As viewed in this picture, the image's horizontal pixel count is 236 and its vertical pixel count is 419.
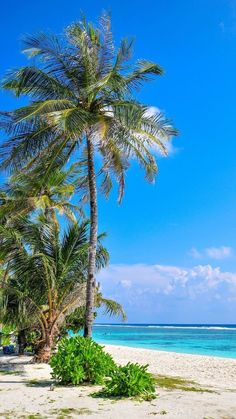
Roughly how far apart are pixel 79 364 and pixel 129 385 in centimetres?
188

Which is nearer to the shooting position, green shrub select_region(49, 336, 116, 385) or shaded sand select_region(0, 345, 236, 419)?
shaded sand select_region(0, 345, 236, 419)

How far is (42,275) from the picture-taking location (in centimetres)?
1529

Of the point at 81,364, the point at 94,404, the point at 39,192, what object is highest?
the point at 39,192

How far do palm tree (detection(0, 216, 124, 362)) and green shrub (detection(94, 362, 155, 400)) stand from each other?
243 inches

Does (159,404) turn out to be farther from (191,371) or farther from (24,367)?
(191,371)

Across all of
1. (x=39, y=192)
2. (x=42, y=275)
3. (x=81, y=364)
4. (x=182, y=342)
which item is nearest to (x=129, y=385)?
(x=81, y=364)

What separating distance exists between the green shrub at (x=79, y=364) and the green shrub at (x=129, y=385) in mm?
1126

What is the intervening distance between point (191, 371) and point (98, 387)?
965 cm

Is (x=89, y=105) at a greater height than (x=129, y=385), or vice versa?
(x=89, y=105)

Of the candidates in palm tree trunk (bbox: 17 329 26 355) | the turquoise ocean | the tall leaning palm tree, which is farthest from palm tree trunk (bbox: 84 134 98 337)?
the turquoise ocean

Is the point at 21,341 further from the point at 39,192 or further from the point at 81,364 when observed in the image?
the point at 81,364

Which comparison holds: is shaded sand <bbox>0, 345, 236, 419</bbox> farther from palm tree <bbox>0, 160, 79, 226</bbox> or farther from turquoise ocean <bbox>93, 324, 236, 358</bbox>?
turquoise ocean <bbox>93, 324, 236, 358</bbox>

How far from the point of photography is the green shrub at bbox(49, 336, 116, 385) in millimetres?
10367

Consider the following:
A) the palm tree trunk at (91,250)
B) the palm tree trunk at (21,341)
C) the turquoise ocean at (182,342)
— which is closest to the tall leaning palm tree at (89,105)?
the palm tree trunk at (91,250)
